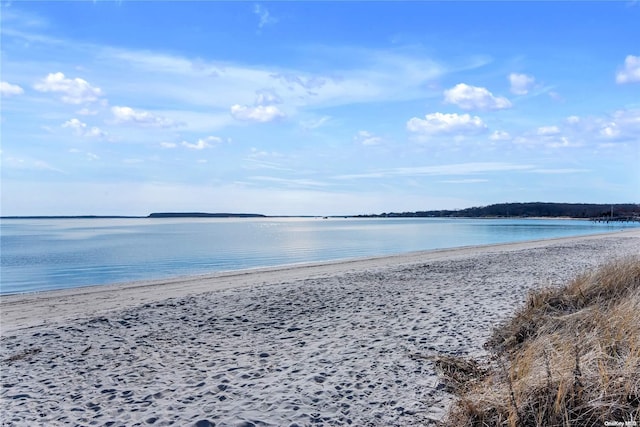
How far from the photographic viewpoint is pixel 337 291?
13.1 metres

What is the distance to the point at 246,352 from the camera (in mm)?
7305

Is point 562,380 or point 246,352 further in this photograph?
point 246,352

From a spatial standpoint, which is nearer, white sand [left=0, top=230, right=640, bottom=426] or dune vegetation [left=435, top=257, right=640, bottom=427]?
dune vegetation [left=435, top=257, right=640, bottom=427]

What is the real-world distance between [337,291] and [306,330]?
181 inches

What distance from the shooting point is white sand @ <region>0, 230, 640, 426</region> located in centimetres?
511

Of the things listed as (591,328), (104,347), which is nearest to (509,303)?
(591,328)

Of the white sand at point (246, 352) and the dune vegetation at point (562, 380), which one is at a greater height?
the dune vegetation at point (562, 380)

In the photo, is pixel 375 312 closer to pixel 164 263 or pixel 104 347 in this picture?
pixel 104 347

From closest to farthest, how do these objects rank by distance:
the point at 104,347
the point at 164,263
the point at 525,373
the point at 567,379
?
the point at 567,379, the point at 525,373, the point at 104,347, the point at 164,263

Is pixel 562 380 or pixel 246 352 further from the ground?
pixel 562 380

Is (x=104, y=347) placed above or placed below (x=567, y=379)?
below

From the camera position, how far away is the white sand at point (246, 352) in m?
5.11

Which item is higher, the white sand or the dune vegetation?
the dune vegetation

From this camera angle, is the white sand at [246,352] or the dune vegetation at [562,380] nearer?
the dune vegetation at [562,380]
